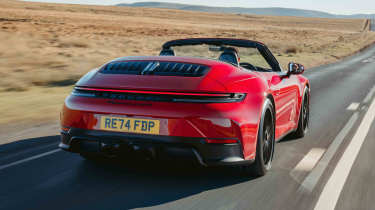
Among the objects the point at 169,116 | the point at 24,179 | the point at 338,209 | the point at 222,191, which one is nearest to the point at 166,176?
the point at 222,191

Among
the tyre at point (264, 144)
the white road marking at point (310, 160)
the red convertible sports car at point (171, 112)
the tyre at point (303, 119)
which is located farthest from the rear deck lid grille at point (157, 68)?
the tyre at point (303, 119)

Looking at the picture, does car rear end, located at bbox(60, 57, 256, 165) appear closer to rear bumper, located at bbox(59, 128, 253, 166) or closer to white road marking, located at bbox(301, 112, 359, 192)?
rear bumper, located at bbox(59, 128, 253, 166)

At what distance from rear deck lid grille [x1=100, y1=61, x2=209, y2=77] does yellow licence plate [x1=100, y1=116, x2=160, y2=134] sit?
484 millimetres

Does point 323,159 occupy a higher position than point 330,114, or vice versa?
point 323,159

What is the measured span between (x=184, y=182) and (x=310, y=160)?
1773 millimetres

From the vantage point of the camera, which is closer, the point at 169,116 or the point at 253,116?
the point at 169,116

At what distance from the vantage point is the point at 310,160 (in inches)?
218

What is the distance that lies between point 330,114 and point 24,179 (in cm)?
643

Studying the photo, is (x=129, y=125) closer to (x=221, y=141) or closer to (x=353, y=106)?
(x=221, y=141)

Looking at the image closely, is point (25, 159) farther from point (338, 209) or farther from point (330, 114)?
point (330, 114)

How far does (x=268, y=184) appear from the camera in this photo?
4508mm

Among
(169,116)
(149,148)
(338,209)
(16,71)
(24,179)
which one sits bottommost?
(16,71)

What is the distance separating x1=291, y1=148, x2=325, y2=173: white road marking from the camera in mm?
5141

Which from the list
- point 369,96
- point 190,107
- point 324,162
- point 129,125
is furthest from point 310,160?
point 369,96
